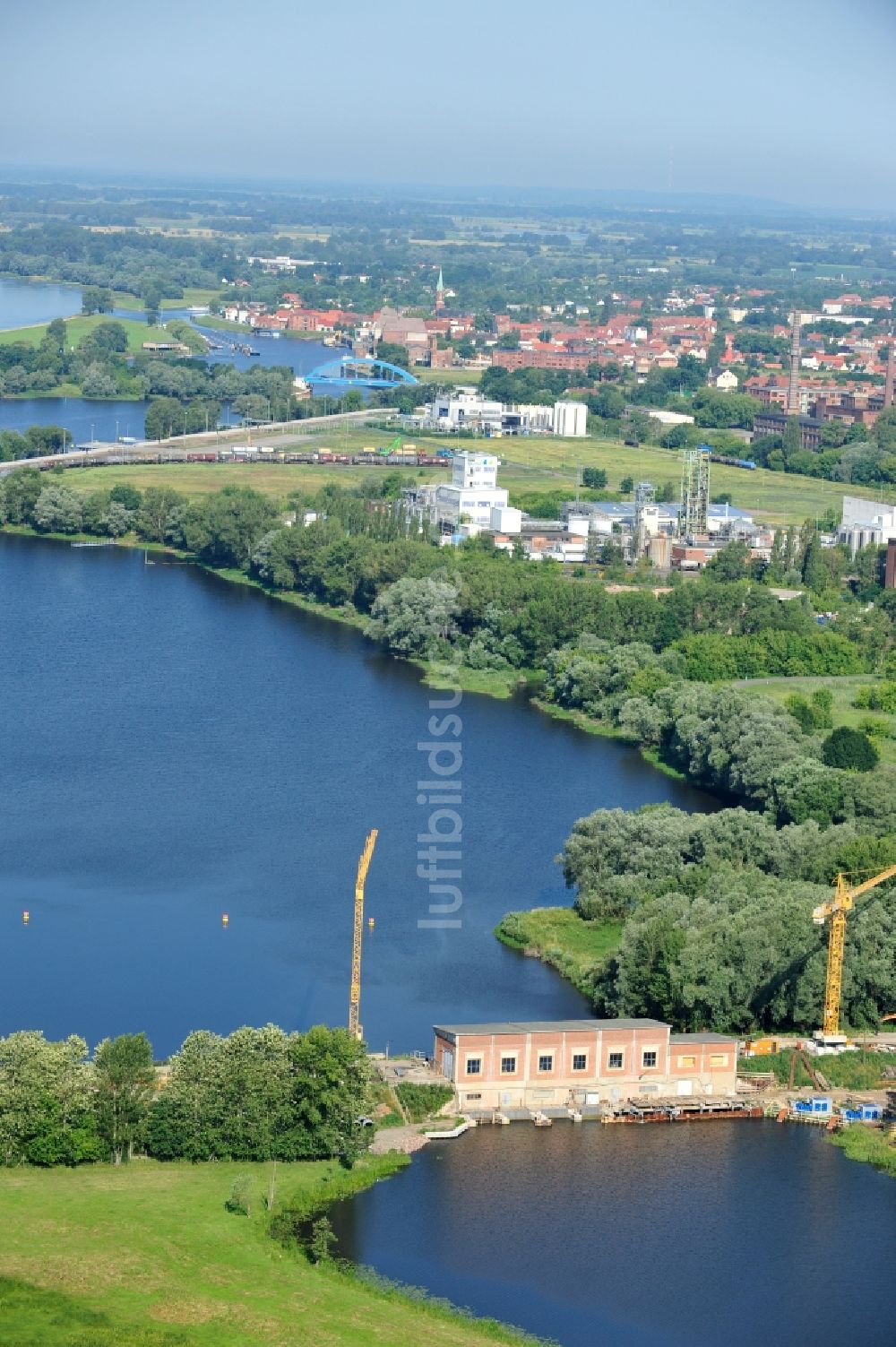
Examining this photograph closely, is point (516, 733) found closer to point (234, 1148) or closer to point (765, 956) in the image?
point (765, 956)

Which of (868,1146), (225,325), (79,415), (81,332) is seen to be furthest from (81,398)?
(868,1146)

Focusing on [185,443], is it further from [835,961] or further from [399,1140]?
[399,1140]

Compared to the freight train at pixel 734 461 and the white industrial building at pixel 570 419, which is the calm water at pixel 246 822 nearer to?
the freight train at pixel 734 461

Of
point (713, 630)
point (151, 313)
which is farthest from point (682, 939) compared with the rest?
point (151, 313)

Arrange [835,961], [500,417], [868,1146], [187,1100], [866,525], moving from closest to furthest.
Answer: [187,1100] → [868,1146] → [835,961] → [866,525] → [500,417]

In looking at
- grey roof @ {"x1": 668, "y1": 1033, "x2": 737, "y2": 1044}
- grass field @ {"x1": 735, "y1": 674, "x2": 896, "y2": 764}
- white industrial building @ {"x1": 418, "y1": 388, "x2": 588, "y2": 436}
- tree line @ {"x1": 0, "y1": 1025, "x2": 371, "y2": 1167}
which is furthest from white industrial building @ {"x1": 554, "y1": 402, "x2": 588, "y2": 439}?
tree line @ {"x1": 0, "y1": 1025, "x2": 371, "y2": 1167}

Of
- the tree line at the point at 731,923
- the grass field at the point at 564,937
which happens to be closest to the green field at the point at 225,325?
the tree line at the point at 731,923
